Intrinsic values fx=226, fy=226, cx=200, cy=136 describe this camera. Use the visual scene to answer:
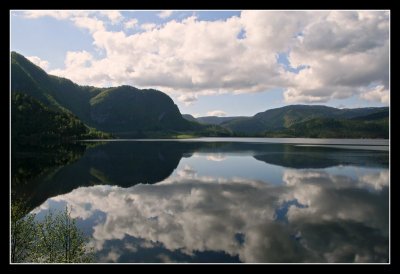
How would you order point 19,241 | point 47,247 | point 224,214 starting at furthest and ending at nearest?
point 224,214 < point 19,241 < point 47,247

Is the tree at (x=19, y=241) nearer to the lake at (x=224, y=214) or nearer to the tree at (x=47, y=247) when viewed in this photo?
the tree at (x=47, y=247)

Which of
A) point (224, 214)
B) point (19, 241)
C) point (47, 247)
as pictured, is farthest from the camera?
point (224, 214)

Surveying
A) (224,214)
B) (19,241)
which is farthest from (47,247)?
(224,214)

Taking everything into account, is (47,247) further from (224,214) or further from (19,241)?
(224,214)

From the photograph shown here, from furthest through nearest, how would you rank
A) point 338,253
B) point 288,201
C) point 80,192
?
1. point 80,192
2. point 288,201
3. point 338,253

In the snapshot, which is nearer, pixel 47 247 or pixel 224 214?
pixel 47 247

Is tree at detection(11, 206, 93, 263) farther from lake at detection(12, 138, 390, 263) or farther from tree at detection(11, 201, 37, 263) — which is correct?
lake at detection(12, 138, 390, 263)

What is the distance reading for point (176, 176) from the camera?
6281 cm

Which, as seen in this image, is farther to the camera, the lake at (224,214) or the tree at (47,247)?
the lake at (224,214)

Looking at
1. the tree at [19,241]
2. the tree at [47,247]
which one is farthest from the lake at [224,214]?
the tree at [19,241]

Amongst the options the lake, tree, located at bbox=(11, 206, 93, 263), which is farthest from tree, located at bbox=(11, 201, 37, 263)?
the lake
